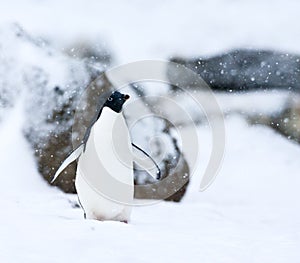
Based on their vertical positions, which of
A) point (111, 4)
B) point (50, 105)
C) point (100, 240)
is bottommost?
point (100, 240)

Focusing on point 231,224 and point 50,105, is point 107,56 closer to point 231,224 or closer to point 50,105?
point 50,105

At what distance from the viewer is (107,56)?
4.42 metres

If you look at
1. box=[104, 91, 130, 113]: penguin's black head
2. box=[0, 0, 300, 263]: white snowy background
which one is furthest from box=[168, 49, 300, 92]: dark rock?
box=[104, 91, 130, 113]: penguin's black head

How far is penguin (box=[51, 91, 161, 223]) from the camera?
280 centimetres

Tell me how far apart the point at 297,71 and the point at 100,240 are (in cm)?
253

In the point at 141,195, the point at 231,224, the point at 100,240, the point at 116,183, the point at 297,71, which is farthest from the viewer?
the point at 297,71

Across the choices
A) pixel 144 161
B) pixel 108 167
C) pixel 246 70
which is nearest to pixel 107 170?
pixel 108 167

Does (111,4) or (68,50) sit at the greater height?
(111,4)

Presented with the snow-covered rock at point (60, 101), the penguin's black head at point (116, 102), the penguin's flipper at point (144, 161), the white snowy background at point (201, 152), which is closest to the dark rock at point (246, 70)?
the white snowy background at point (201, 152)

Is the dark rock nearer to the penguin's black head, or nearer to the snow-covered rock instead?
the snow-covered rock

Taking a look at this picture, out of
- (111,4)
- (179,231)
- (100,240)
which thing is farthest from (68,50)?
(100,240)

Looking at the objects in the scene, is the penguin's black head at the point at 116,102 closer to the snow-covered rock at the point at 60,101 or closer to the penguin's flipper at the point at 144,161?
the penguin's flipper at the point at 144,161

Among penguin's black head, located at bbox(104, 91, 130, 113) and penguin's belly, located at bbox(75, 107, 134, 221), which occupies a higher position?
penguin's black head, located at bbox(104, 91, 130, 113)

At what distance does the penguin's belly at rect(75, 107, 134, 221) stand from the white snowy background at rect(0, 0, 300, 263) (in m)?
0.11
